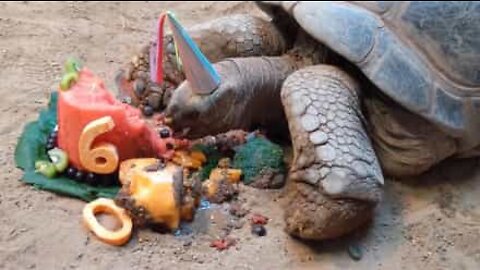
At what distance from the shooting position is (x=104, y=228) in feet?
6.64

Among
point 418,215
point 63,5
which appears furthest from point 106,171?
point 63,5

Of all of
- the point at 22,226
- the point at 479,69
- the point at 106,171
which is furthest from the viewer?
the point at 479,69

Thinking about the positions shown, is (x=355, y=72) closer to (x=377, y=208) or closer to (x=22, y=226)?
(x=377, y=208)

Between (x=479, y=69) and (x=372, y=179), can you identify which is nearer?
(x=372, y=179)

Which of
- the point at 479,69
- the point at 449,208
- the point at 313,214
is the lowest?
the point at 449,208

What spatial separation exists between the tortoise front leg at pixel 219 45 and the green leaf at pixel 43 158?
33 centimetres

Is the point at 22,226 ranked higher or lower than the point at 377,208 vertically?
higher

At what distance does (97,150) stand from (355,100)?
0.76m

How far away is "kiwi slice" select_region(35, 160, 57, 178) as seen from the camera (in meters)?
2.18

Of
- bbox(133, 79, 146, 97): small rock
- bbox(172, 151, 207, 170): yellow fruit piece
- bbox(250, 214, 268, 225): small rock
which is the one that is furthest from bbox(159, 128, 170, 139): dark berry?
bbox(250, 214, 268, 225): small rock

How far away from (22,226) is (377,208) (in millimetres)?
1025

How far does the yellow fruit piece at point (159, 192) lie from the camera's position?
2006 mm

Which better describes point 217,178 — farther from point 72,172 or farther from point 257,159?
point 72,172

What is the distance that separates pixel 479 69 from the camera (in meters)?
2.31
